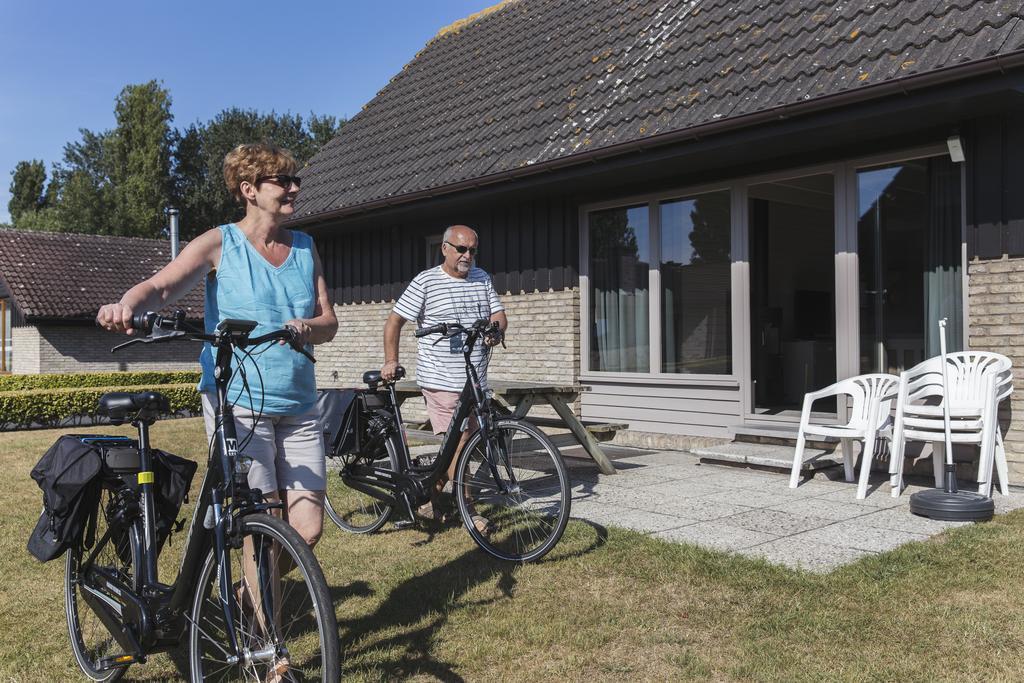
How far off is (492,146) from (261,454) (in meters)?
7.98

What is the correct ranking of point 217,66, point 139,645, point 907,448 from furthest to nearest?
point 217,66
point 907,448
point 139,645

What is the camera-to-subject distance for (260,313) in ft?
10.4

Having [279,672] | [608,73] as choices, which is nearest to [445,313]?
[279,672]

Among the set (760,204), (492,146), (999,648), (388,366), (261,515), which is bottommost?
(999,648)

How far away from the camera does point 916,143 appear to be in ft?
23.7

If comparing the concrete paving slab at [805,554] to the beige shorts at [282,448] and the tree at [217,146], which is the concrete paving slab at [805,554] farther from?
the tree at [217,146]

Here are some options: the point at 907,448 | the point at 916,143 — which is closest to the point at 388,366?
the point at 907,448

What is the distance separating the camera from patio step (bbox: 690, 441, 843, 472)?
23.4ft

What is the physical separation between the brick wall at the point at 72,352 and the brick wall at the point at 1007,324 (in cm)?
2150

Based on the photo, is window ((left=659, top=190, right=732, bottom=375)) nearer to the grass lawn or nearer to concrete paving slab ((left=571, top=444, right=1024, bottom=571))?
concrete paving slab ((left=571, top=444, right=1024, bottom=571))

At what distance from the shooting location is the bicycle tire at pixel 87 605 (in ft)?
10.6

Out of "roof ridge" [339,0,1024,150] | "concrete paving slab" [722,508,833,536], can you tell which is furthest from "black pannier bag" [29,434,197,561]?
"roof ridge" [339,0,1024,150]

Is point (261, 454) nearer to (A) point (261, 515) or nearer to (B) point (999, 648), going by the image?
(A) point (261, 515)

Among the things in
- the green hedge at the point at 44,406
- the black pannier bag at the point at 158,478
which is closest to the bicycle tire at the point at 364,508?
the black pannier bag at the point at 158,478
